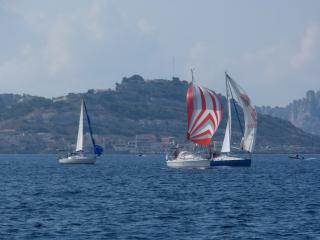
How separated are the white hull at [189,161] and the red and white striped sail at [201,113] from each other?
245 cm

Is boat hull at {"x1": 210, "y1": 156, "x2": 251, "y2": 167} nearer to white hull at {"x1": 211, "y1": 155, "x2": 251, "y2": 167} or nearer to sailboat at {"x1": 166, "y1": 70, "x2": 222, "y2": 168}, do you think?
white hull at {"x1": 211, "y1": 155, "x2": 251, "y2": 167}

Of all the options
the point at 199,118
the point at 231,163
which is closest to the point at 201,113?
the point at 199,118

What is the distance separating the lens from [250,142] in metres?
131

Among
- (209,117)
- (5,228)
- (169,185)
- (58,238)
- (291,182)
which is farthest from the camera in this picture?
(209,117)

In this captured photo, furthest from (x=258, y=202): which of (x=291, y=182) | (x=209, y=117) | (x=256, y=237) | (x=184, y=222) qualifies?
(x=209, y=117)

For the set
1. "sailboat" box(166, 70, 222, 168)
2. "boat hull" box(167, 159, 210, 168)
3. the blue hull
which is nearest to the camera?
"boat hull" box(167, 159, 210, 168)

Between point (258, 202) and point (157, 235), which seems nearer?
point (157, 235)

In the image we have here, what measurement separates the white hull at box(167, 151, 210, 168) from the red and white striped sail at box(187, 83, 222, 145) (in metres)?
2.45

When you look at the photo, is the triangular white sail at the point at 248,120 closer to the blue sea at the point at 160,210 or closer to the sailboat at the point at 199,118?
the sailboat at the point at 199,118

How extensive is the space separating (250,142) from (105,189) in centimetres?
4938

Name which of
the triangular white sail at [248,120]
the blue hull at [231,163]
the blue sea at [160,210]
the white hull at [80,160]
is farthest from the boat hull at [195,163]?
the white hull at [80,160]

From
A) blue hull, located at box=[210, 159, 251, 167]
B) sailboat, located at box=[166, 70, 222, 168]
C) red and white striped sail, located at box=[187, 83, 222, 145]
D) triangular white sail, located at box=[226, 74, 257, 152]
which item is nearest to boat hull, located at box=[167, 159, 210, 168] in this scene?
sailboat, located at box=[166, 70, 222, 168]

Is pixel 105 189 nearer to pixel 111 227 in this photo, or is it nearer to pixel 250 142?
pixel 111 227

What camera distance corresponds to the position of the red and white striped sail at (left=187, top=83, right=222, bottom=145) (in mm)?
124312
